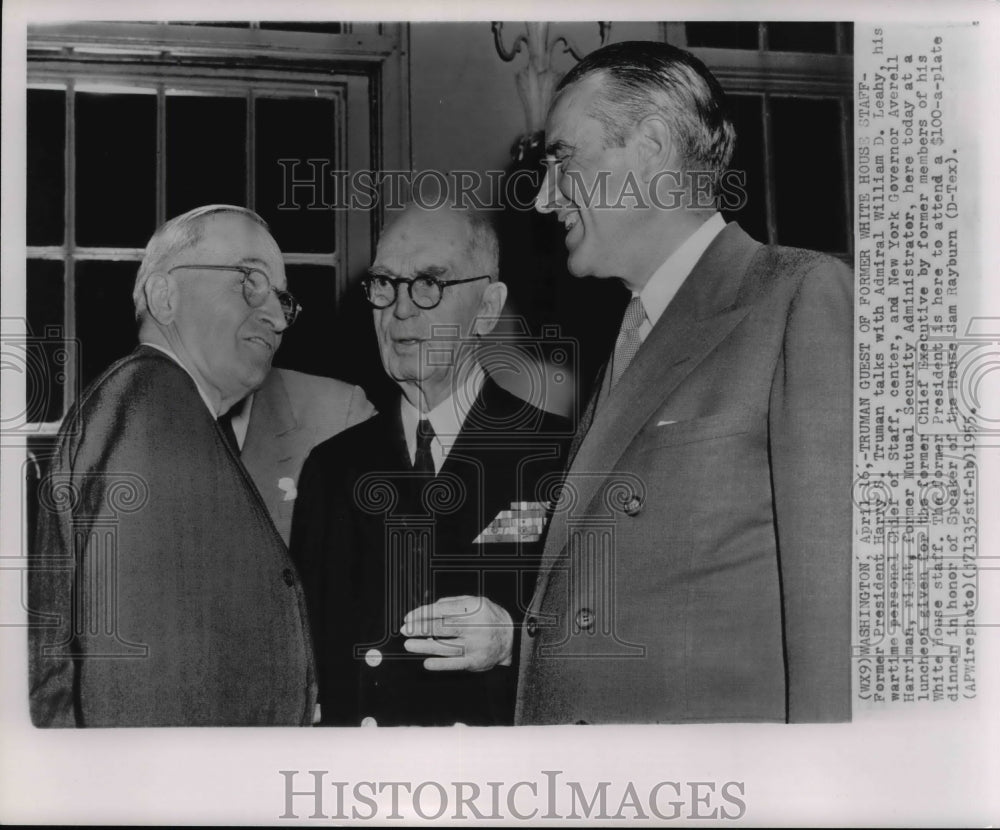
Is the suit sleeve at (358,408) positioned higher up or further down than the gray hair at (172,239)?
further down

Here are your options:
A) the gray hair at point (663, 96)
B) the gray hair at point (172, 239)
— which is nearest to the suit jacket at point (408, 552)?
the gray hair at point (172, 239)

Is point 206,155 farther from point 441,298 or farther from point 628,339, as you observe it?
point 628,339

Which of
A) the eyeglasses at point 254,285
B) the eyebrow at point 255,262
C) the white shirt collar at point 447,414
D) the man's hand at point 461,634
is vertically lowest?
the man's hand at point 461,634

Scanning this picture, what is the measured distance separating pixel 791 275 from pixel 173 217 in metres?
1.39

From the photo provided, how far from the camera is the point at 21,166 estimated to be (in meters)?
2.41

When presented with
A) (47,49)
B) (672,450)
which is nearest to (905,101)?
(672,450)

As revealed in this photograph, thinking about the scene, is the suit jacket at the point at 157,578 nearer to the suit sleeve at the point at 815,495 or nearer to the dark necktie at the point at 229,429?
the dark necktie at the point at 229,429

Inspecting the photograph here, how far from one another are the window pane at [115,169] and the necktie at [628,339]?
42.8 inches

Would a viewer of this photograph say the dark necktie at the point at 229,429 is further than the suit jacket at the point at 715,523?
Yes

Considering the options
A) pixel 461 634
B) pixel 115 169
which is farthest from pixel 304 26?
pixel 461 634

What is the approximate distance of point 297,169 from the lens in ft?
7.83

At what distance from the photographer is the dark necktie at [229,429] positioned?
2.39 metres

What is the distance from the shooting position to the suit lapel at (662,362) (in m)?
2.30

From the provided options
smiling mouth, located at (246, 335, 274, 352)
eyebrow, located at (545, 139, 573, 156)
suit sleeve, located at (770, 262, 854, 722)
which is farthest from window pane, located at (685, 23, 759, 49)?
smiling mouth, located at (246, 335, 274, 352)
